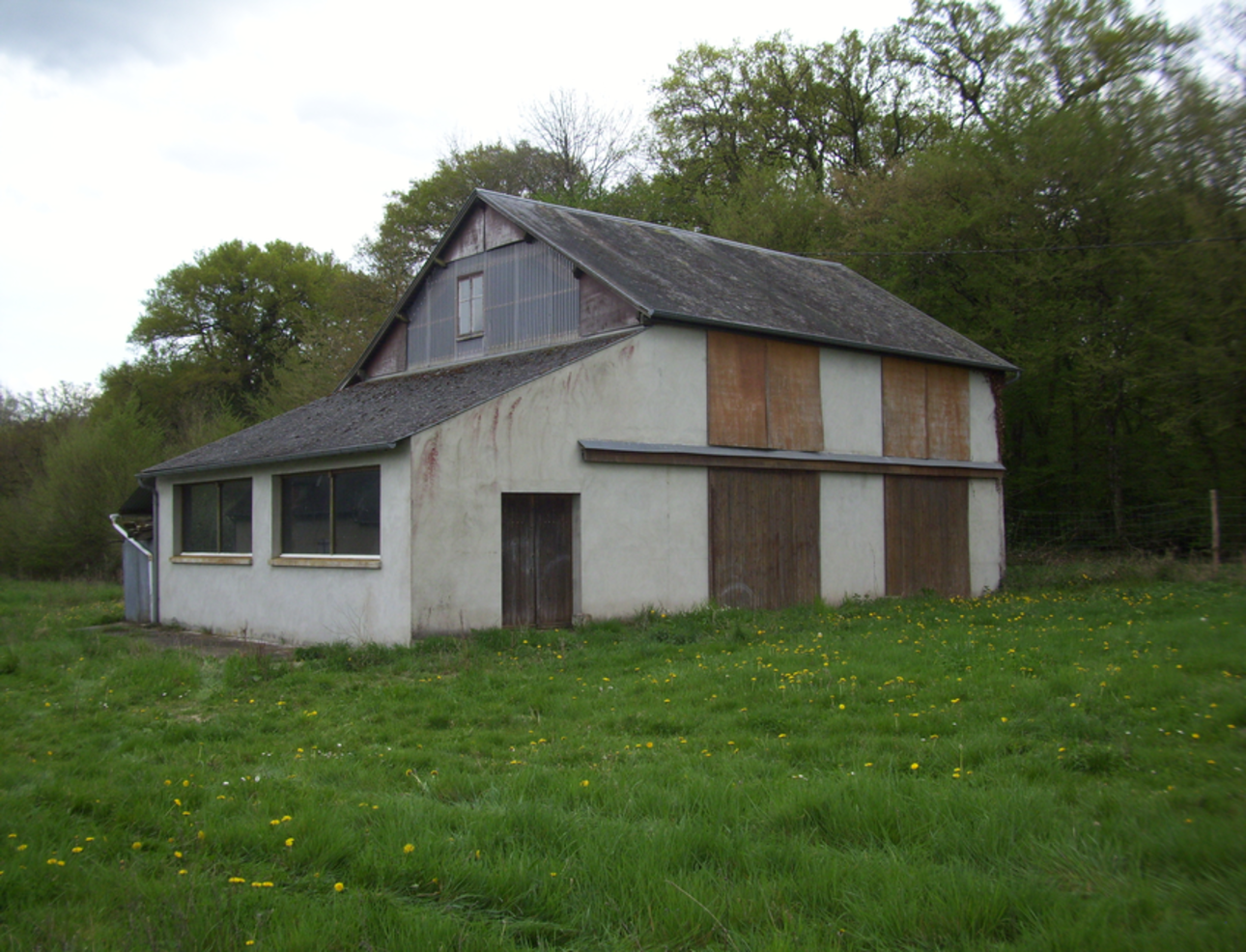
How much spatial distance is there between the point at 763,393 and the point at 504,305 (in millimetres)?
5393

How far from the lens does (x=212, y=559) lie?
60.6 feet

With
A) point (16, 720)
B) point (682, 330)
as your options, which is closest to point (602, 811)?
point (16, 720)

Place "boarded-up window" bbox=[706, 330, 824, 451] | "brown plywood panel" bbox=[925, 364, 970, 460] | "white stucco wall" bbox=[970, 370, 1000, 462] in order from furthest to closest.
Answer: "white stucco wall" bbox=[970, 370, 1000, 462] < "brown plywood panel" bbox=[925, 364, 970, 460] < "boarded-up window" bbox=[706, 330, 824, 451]

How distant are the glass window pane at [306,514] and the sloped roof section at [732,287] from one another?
5.90 m

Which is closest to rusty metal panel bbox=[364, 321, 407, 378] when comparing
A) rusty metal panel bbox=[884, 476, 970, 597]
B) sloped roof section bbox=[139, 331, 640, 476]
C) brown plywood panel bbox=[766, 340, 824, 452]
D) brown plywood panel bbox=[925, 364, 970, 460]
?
sloped roof section bbox=[139, 331, 640, 476]

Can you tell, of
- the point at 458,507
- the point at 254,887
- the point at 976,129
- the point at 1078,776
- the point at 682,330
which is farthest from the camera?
the point at 976,129

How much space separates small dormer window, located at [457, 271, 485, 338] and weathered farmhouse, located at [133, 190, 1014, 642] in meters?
0.06

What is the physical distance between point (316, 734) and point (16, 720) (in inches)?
124

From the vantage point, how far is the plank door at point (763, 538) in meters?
17.6

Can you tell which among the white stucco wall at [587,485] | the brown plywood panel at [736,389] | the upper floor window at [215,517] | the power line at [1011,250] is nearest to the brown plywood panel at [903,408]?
the brown plywood panel at [736,389]

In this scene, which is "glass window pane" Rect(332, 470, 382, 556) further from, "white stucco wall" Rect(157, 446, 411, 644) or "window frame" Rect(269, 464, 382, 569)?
"white stucco wall" Rect(157, 446, 411, 644)

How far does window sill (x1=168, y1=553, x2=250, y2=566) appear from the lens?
17.7m

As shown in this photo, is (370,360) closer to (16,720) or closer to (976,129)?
(16,720)

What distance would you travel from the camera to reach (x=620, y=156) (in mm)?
42812
